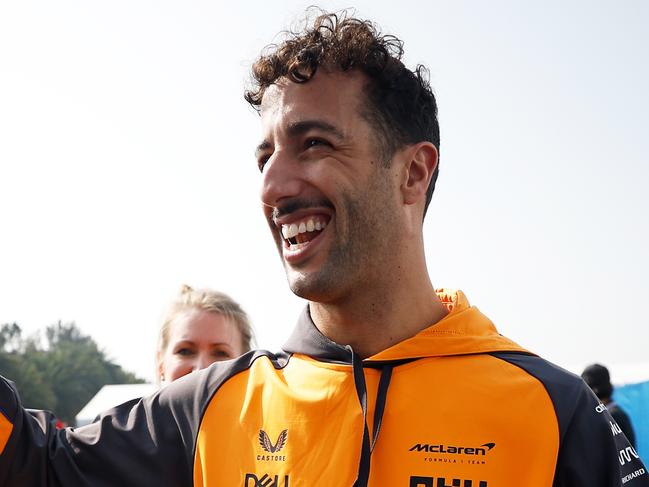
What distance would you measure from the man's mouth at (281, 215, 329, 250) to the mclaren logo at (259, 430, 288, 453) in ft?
1.75

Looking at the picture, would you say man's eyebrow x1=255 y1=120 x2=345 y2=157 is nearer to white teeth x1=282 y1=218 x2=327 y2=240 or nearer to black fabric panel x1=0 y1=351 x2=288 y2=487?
white teeth x1=282 y1=218 x2=327 y2=240

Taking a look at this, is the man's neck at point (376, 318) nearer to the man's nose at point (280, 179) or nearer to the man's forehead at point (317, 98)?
the man's nose at point (280, 179)

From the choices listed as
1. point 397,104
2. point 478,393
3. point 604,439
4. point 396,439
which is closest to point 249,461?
point 396,439

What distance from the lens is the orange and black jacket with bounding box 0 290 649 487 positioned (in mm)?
2344

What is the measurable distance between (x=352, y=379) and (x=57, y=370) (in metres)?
74.8

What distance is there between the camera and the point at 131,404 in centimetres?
280

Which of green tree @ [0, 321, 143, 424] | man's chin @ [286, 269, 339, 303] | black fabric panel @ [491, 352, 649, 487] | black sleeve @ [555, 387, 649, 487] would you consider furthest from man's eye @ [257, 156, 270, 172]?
green tree @ [0, 321, 143, 424]

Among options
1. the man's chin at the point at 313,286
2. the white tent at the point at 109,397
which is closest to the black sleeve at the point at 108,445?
the man's chin at the point at 313,286

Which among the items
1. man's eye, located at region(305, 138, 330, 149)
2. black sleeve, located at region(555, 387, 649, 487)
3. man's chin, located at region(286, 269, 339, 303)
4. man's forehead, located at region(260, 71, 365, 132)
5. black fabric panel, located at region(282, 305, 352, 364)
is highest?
man's forehead, located at region(260, 71, 365, 132)

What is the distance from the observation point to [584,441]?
2.34 metres

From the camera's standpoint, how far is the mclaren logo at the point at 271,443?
2.51 meters

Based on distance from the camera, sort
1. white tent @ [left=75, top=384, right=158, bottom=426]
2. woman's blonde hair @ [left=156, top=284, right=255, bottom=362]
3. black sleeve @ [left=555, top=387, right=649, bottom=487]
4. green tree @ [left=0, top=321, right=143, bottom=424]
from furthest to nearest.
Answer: green tree @ [left=0, top=321, right=143, bottom=424], white tent @ [left=75, top=384, right=158, bottom=426], woman's blonde hair @ [left=156, top=284, right=255, bottom=362], black sleeve @ [left=555, top=387, right=649, bottom=487]

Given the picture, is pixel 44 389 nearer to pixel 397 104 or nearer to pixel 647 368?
pixel 647 368

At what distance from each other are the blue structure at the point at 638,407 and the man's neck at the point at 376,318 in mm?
6893
